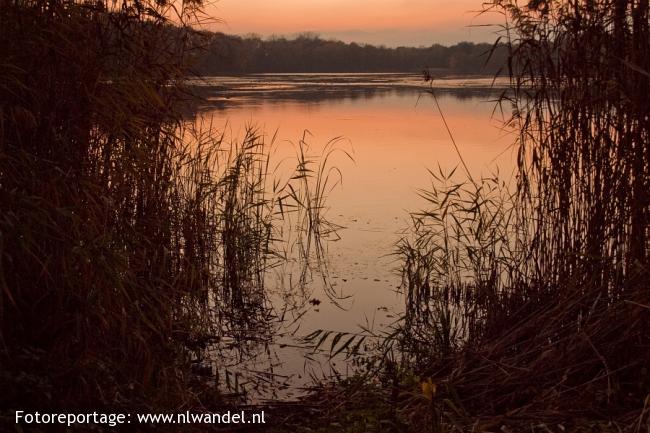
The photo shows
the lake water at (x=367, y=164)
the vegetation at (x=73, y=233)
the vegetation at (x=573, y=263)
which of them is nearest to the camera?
the vegetation at (x=73, y=233)

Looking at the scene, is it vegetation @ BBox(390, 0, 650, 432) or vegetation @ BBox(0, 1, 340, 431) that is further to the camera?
vegetation @ BBox(390, 0, 650, 432)

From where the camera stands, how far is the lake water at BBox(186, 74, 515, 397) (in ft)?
17.1

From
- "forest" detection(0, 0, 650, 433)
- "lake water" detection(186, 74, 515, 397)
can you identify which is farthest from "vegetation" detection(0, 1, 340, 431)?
"lake water" detection(186, 74, 515, 397)

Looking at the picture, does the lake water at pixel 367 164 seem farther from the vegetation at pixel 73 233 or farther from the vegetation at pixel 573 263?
the vegetation at pixel 73 233

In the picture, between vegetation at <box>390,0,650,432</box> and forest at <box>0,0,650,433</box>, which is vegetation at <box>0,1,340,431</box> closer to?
forest at <box>0,0,650,433</box>

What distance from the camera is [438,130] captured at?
14.8 meters

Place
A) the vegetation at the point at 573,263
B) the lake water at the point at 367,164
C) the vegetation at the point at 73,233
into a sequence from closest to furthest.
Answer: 1. the vegetation at the point at 73,233
2. the vegetation at the point at 573,263
3. the lake water at the point at 367,164

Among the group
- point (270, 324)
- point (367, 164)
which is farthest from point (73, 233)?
point (367, 164)

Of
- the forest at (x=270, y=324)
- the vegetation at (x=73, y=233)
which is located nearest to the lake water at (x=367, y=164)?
the forest at (x=270, y=324)

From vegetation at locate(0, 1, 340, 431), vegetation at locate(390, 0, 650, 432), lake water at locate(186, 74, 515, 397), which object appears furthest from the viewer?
lake water at locate(186, 74, 515, 397)

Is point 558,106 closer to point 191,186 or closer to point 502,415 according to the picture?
point 502,415

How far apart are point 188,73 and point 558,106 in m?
2.47

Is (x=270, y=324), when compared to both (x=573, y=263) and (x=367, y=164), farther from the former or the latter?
(x=367, y=164)

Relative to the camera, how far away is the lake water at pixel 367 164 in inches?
205
